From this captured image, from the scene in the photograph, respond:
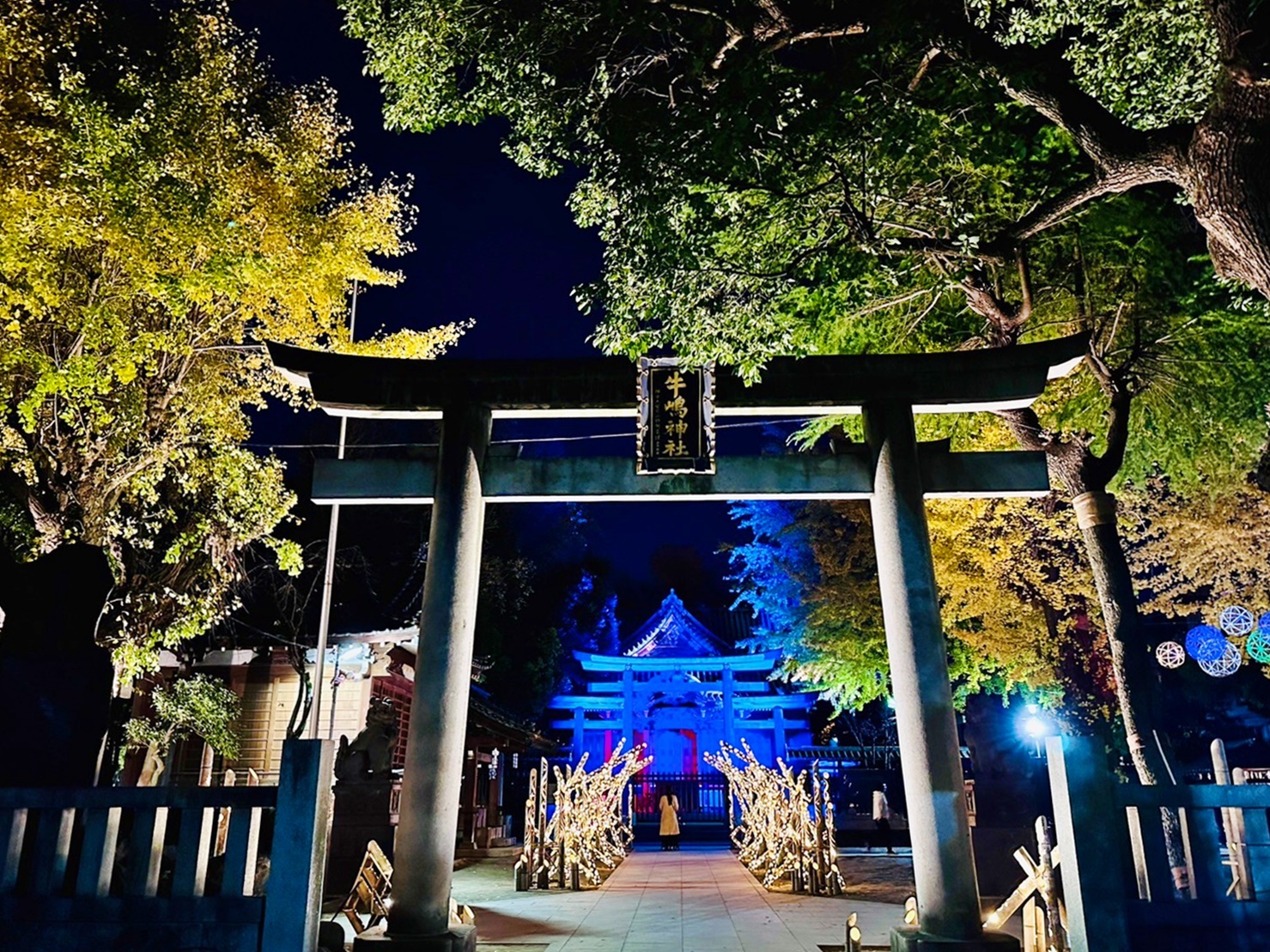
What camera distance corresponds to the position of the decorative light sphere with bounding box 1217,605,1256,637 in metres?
14.7

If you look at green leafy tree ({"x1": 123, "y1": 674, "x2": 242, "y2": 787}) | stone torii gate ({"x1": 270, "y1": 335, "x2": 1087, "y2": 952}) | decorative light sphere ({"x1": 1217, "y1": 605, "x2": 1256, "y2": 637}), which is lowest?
green leafy tree ({"x1": 123, "y1": 674, "x2": 242, "y2": 787})

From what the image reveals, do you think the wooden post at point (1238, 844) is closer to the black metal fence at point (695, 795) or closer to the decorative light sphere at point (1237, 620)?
the decorative light sphere at point (1237, 620)

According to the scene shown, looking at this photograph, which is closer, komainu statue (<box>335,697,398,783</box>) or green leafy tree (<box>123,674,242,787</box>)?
green leafy tree (<box>123,674,242,787</box>)

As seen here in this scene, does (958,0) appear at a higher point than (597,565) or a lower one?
lower

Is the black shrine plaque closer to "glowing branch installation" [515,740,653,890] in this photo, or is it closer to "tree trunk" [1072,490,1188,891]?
"tree trunk" [1072,490,1188,891]

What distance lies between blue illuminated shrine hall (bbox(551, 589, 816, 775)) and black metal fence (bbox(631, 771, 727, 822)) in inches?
108

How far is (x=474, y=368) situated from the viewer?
8609 millimetres

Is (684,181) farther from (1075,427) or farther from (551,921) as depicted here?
(551,921)

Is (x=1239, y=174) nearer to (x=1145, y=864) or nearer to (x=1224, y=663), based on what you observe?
(x=1145, y=864)

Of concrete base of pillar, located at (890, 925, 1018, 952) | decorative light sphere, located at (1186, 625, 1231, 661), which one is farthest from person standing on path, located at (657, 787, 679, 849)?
concrete base of pillar, located at (890, 925, 1018, 952)

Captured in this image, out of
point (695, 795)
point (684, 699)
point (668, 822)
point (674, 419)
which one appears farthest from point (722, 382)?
point (684, 699)

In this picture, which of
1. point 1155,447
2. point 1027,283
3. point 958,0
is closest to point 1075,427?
point 1155,447

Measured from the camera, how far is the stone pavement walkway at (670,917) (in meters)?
8.42

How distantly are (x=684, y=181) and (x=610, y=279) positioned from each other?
1246 mm
